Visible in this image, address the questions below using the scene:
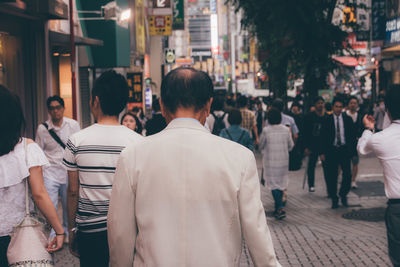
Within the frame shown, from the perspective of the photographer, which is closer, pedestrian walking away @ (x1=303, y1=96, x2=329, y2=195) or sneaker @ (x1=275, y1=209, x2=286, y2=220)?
sneaker @ (x1=275, y1=209, x2=286, y2=220)

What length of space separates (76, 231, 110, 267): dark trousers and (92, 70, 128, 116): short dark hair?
33.3 inches

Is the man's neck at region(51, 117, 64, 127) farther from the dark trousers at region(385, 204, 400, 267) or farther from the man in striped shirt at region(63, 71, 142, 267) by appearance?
the dark trousers at region(385, 204, 400, 267)

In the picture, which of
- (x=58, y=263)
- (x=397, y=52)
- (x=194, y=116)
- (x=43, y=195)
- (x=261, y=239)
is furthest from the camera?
(x=397, y=52)

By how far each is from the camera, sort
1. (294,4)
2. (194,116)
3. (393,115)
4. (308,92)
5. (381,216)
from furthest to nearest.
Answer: (308,92)
(294,4)
(381,216)
(393,115)
(194,116)

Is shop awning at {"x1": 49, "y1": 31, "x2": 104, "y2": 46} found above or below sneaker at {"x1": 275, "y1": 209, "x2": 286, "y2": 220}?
above

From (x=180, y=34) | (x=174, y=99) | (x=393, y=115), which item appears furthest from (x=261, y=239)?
(x=180, y=34)

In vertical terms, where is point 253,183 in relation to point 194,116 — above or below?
below

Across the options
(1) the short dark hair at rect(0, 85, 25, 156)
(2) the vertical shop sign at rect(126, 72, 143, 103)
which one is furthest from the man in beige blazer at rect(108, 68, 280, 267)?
(2) the vertical shop sign at rect(126, 72, 143, 103)

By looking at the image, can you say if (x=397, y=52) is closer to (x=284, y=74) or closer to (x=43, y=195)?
(x=284, y=74)

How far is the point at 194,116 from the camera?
9.54 feet

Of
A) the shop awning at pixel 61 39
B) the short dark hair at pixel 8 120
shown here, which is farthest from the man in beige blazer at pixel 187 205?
the shop awning at pixel 61 39

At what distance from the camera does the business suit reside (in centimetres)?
1130

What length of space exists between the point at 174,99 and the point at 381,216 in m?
8.28

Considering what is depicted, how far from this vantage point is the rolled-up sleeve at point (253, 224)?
8.86 ft
